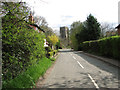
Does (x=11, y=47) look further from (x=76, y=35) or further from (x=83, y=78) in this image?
(x=76, y=35)

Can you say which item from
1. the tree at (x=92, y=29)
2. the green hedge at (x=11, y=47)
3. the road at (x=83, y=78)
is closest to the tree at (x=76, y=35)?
the tree at (x=92, y=29)

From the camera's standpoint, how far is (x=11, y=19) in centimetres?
492

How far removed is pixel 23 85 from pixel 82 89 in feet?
7.87

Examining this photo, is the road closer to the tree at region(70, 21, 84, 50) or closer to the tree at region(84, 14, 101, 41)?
the tree at region(84, 14, 101, 41)

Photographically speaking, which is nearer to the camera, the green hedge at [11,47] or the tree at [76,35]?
the green hedge at [11,47]

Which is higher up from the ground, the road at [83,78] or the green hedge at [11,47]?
the green hedge at [11,47]

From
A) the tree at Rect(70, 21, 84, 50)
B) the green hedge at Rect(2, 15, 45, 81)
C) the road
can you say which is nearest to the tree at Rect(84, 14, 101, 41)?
the tree at Rect(70, 21, 84, 50)

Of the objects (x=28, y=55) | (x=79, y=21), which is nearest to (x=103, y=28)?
(x=79, y=21)

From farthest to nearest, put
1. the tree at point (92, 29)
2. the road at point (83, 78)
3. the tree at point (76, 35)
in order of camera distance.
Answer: the tree at point (76, 35) < the tree at point (92, 29) < the road at point (83, 78)

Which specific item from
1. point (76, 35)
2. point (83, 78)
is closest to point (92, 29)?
point (76, 35)

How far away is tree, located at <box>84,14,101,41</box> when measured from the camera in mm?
45562

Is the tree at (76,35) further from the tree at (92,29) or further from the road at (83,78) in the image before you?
the road at (83,78)

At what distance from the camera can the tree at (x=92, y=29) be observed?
45562mm

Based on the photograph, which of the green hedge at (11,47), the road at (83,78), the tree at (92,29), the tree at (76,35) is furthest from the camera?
the tree at (76,35)
